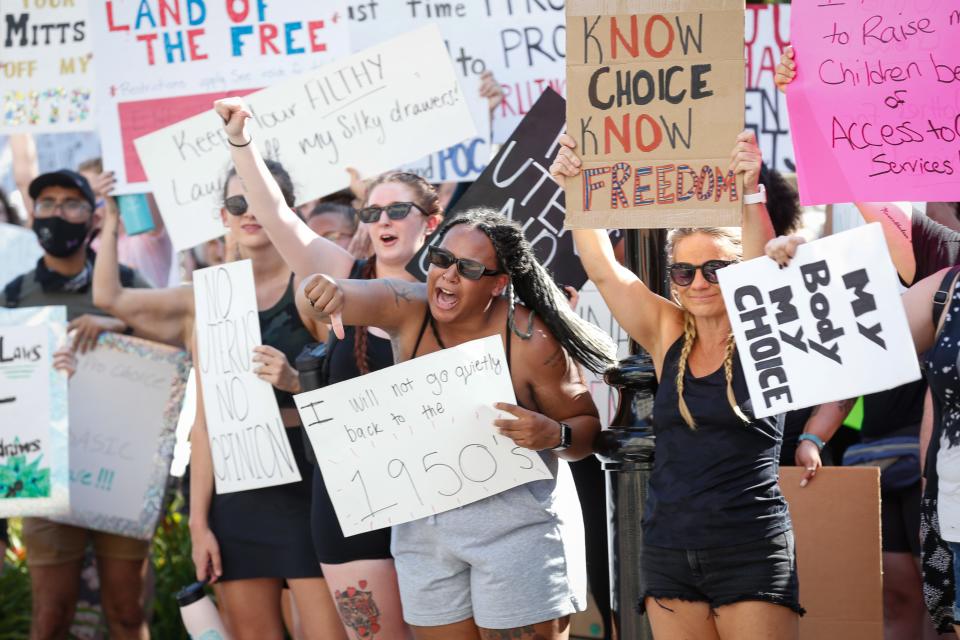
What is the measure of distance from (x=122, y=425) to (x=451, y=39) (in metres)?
2.18

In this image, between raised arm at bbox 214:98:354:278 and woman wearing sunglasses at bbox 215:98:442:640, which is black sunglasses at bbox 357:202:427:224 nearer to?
woman wearing sunglasses at bbox 215:98:442:640

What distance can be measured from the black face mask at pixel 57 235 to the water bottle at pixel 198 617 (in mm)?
1974

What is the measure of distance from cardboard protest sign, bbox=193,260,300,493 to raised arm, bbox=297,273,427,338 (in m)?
0.82

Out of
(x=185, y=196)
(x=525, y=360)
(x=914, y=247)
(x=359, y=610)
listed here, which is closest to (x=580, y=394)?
(x=525, y=360)

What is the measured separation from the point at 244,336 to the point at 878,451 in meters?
2.29

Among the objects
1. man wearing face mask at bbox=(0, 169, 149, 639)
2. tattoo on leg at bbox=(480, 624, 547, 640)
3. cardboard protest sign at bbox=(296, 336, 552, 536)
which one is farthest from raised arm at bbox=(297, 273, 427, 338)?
man wearing face mask at bbox=(0, 169, 149, 639)

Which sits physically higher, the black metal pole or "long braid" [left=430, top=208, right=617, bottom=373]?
"long braid" [left=430, top=208, right=617, bottom=373]

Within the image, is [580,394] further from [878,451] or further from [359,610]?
[878,451]

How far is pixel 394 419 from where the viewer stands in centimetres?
343

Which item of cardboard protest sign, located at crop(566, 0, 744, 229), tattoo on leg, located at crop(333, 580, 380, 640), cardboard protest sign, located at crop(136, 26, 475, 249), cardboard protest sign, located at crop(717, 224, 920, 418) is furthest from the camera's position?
cardboard protest sign, located at crop(136, 26, 475, 249)

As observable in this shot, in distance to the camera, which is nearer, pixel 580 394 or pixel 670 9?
pixel 670 9

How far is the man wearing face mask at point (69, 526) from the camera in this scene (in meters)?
5.05

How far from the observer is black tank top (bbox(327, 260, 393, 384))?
3725 mm

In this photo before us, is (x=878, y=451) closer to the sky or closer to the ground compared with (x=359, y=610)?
closer to the sky
